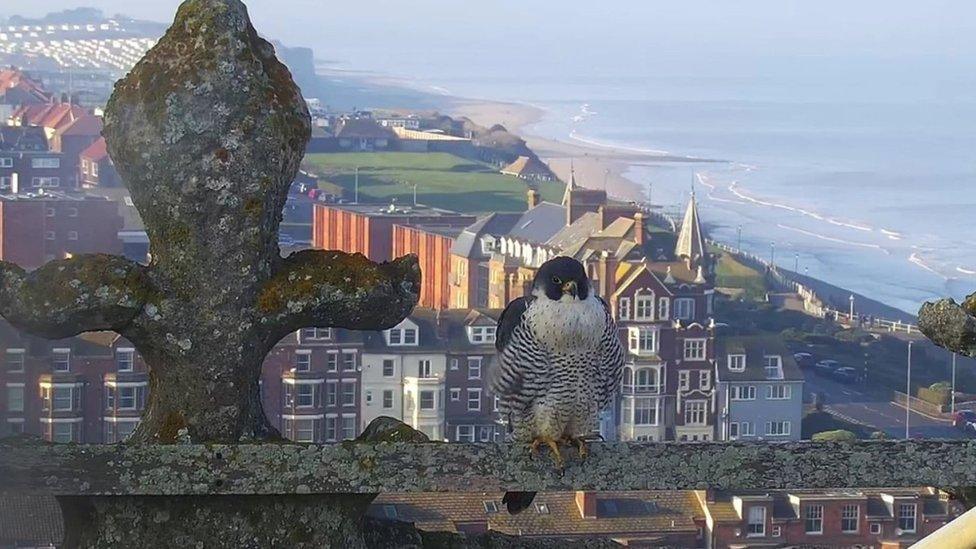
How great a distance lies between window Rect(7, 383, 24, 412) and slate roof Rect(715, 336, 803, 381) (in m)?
17.2

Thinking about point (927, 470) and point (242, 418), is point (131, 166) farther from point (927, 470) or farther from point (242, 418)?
point (927, 470)

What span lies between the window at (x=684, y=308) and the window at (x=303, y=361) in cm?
1114

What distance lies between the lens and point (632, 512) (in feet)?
29.5

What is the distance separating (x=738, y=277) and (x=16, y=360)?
35274 mm

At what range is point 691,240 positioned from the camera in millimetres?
51094

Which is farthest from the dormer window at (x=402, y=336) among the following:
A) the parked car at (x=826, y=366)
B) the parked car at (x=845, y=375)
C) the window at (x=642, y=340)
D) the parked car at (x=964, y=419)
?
the parked car at (x=826, y=366)

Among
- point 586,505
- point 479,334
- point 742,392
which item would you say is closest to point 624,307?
point 742,392

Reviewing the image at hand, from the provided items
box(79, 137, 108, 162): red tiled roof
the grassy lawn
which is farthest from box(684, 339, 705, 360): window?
box(79, 137, 108, 162): red tiled roof

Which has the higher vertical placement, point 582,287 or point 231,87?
point 231,87

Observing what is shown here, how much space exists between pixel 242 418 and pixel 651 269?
43.6 m

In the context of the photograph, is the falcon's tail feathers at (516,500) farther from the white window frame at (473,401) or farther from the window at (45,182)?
the window at (45,182)

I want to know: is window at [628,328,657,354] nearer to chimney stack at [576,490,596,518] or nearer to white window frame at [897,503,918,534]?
chimney stack at [576,490,596,518]

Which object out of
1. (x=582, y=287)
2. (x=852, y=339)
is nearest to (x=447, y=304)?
(x=852, y=339)

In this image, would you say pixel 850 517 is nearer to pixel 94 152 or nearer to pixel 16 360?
pixel 16 360
